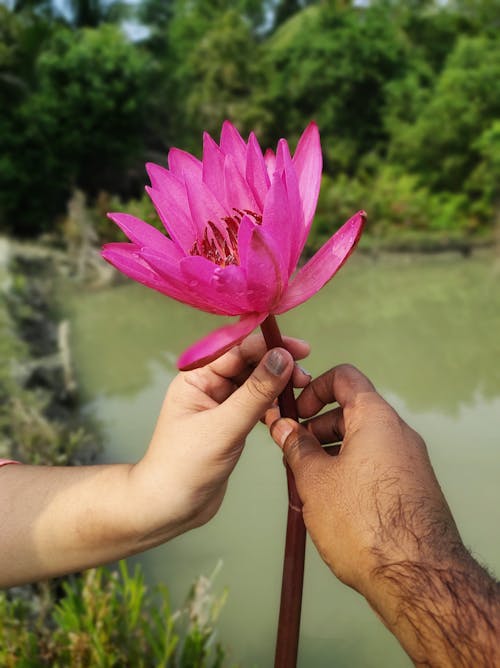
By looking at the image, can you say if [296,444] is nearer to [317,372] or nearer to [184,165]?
[184,165]

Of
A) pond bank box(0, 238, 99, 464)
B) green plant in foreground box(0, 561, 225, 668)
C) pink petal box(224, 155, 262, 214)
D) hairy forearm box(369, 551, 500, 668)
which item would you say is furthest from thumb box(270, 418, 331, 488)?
pond bank box(0, 238, 99, 464)

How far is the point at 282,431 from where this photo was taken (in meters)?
0.72

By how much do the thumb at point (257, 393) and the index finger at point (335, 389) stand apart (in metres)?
0.11

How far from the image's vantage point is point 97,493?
832mm

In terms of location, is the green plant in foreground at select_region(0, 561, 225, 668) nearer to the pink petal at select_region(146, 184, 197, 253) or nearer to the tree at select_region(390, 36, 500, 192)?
the pink petal at select_region(146, 184, 197, 253)

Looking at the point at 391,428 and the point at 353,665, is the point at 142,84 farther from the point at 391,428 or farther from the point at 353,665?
the point at 391,428

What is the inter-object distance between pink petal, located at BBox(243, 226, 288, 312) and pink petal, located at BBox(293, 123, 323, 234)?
0.29 feet

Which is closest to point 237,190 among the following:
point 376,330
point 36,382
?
point 36,382

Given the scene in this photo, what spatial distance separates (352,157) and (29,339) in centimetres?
823

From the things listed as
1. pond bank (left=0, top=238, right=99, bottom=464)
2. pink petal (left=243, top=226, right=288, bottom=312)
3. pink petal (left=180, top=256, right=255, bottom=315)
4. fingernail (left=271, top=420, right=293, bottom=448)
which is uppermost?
pond bank (left=0, top=238, right=99, bottom=464)

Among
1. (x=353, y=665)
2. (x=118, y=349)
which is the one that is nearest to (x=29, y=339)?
(x=118, y=349)

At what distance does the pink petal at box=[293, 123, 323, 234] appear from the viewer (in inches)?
26.0

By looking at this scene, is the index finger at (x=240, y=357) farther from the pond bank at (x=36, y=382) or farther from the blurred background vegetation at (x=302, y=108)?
the blurred background vegetation at (x=302, y=108)

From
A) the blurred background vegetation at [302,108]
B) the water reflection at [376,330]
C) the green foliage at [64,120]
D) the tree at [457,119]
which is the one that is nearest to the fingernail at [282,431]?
the water reflection at [376,330]
